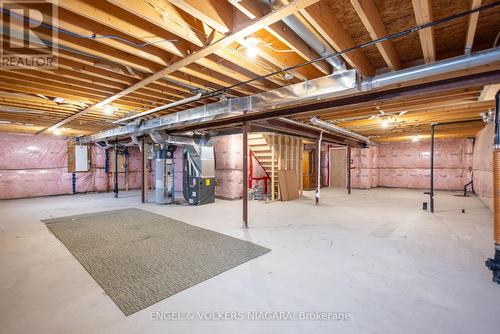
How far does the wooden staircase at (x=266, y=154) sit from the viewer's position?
6.75 metres

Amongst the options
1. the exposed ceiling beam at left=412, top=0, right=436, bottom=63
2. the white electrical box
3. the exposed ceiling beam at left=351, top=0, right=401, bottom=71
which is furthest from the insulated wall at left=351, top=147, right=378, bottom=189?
the white electrical box

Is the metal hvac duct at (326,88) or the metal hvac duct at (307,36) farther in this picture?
the metal hvac duct at (326,88)

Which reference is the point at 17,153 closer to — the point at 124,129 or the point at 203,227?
the point at 124,129

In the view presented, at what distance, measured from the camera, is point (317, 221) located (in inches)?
179

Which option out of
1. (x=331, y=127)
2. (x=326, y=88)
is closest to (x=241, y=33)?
(x=326, y=88)

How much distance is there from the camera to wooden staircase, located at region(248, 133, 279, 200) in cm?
675

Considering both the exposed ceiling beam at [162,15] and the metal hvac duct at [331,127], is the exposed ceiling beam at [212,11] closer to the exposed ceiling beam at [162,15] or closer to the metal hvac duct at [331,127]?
the exposed ceiling beam at [162,15]

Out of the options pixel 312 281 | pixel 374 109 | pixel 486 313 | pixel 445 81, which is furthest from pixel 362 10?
pixel 374 109

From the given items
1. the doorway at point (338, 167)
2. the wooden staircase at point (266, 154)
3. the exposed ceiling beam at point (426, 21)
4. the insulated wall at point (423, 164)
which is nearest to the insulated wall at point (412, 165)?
the insulated wall at point (423, 164)

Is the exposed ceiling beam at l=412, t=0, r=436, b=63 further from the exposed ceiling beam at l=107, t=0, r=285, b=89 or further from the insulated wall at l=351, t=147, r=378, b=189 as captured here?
the insulated wall at l=351, t=147, r=378, b=189

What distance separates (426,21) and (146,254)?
3.70m

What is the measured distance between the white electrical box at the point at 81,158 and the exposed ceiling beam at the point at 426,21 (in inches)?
418

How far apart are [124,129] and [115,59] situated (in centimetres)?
417

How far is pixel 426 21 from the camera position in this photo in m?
1.70
